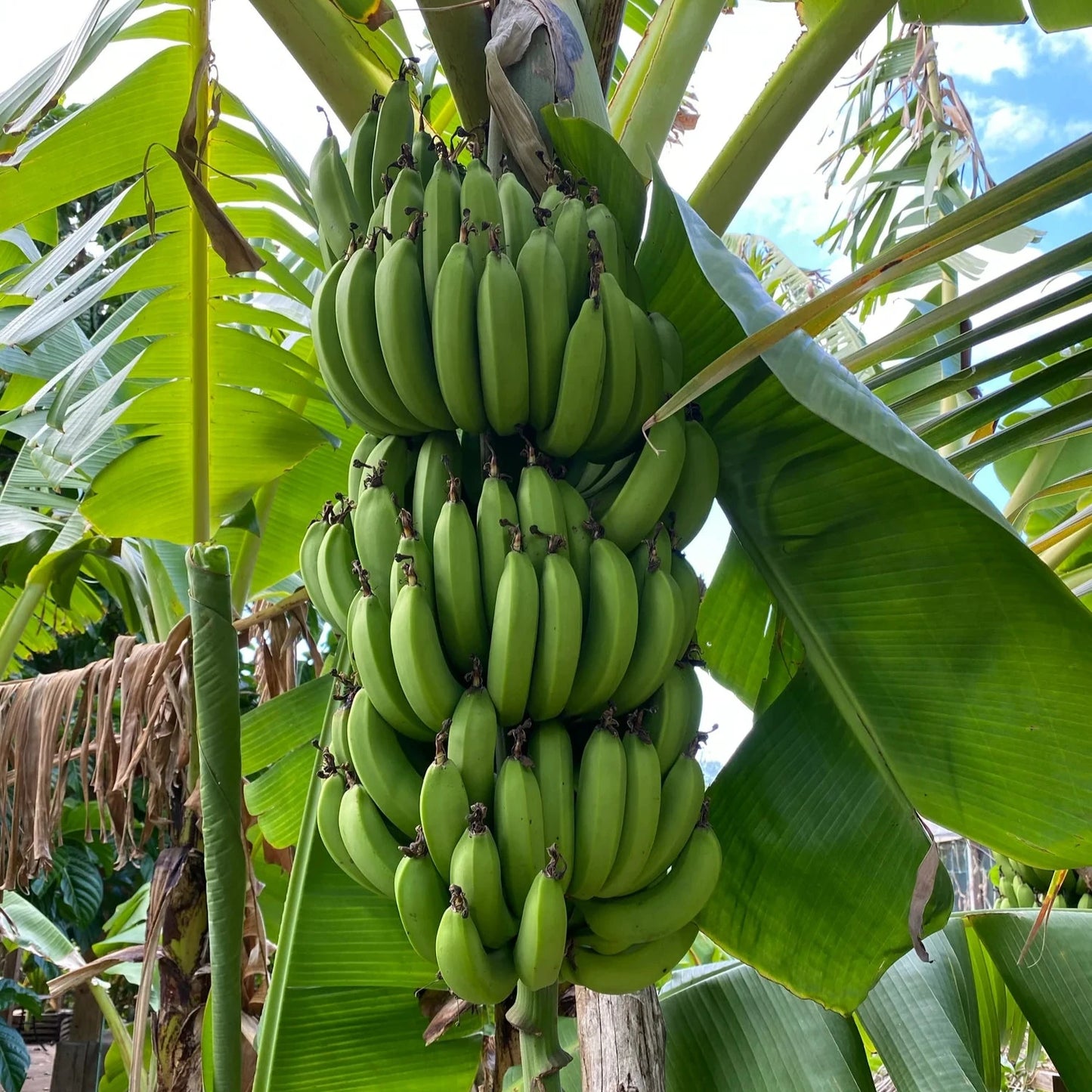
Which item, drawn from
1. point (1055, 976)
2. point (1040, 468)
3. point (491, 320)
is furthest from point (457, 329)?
point (1040, 468)

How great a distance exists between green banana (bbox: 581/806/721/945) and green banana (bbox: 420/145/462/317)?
517mm

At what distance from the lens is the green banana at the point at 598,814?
0.68m

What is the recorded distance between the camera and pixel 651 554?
2.51ft

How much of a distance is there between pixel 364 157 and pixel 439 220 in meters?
0.18

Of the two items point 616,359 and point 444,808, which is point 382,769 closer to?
point 444,808

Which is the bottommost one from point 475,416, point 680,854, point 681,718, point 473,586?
point 680,854

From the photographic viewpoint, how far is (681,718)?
77 centimetres

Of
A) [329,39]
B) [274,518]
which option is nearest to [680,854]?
[329,39]

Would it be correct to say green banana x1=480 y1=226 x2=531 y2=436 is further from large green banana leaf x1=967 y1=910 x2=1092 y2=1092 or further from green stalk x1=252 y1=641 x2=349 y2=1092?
large green banana leaf x1=967 y1=910 x2=1092 y2=1092

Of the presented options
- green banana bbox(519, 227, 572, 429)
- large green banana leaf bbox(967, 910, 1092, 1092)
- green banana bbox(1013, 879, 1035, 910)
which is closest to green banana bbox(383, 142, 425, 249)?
green banana bbox(519, 227, 572, 429)

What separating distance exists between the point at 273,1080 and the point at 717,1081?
47 cm

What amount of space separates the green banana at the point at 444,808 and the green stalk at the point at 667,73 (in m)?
0.72

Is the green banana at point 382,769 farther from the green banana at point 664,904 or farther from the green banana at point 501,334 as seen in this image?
the green banana at point 501,334

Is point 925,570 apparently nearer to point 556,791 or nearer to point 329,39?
point 556,791
